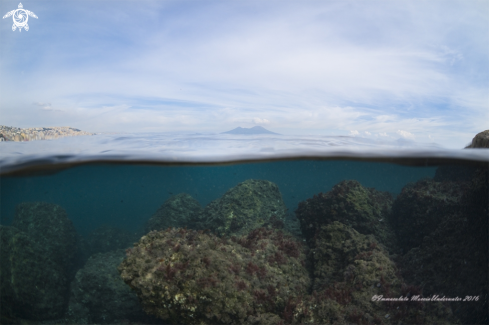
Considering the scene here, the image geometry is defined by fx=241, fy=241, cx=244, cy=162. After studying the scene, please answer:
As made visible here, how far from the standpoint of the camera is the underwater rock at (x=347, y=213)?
7.61 meters

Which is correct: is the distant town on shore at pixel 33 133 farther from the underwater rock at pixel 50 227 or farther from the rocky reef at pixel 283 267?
the underwater rock at pixel 50 227

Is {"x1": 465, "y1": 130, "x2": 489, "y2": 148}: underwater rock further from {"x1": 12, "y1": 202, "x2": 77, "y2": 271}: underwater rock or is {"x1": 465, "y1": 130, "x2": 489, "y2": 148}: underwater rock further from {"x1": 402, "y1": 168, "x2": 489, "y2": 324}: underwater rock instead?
{"x1": 12, "y1": 202, "x2": 77, "y2": 271}: underwater rock

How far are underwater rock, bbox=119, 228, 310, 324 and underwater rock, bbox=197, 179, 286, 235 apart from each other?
2119 mm

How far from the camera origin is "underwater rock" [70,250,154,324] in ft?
22.2

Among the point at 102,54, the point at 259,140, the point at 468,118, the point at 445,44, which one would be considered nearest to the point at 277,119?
the point at 259,140

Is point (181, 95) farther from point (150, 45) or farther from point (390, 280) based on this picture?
point (390, 280)

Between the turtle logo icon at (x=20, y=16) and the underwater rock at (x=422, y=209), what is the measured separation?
1265 cm

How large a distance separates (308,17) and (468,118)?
21.5 ft

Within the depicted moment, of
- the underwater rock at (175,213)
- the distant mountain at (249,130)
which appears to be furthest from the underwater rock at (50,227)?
the distant mountain at (249,130)

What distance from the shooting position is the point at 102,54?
Result: 7.37 metres

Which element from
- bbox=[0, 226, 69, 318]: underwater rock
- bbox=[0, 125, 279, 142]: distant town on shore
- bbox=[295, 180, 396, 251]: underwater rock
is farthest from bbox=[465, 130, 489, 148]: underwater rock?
bbox=[0, 226, 69, 318]: underwater rock

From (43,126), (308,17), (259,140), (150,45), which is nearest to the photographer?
(308,17)

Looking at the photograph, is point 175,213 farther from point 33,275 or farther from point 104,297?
point 33,275

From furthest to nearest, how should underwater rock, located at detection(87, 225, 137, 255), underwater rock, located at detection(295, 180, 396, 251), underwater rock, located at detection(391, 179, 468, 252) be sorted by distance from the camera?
underwater rock, located at detection(87, 225, 137, 255) → underwater rock, located at detection(295, 180, 396, 251) → underwater rock, located at detection(391, 179, 468, 252)
